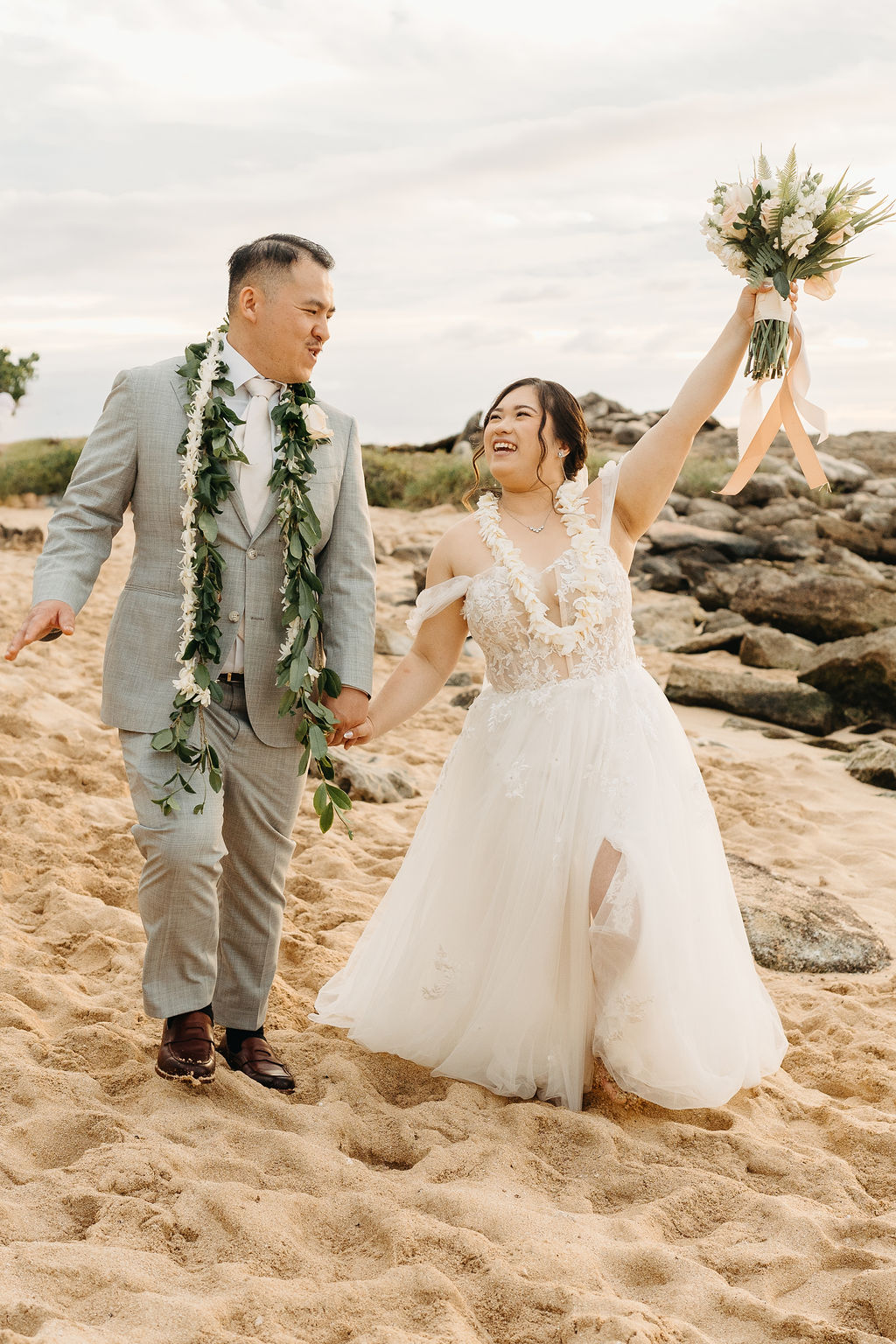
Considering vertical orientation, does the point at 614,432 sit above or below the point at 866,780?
above

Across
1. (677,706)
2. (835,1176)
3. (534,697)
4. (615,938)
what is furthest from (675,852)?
(677,706)

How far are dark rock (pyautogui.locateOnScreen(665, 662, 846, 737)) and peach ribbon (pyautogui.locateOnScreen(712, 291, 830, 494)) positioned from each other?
5938 millimetres

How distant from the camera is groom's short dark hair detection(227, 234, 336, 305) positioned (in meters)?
3.70

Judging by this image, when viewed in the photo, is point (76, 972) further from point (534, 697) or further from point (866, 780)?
point (866, 780)

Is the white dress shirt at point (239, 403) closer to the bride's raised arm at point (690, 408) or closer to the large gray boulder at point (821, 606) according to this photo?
the bride's raised arm at point (690, 408)

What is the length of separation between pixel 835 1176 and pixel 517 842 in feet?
4.32

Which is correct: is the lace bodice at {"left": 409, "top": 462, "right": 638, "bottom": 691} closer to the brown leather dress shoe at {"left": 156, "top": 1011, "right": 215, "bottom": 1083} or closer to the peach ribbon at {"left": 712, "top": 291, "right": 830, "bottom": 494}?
the peach ribbon at {"left": 712, "top": 291, "right": 830, "bottom": 494}

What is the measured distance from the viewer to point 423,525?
20734 millimetres

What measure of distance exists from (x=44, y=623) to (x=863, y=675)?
26.0ft

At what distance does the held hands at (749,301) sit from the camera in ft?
13.1

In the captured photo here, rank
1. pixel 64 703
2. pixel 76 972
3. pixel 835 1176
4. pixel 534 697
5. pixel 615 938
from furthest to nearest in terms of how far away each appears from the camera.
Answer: pixel 64 703 < pixel 76 972 < pixel 534 697 < pixel 615 938 < pixel 835 1176

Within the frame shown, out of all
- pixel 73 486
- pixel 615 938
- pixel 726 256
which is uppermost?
pixel 726 256

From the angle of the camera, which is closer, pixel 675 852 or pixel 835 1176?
pixel 835 1176

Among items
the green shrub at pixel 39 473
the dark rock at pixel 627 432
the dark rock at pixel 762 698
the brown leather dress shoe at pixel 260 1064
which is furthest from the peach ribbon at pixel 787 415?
the dark rock at pixel 627 432
